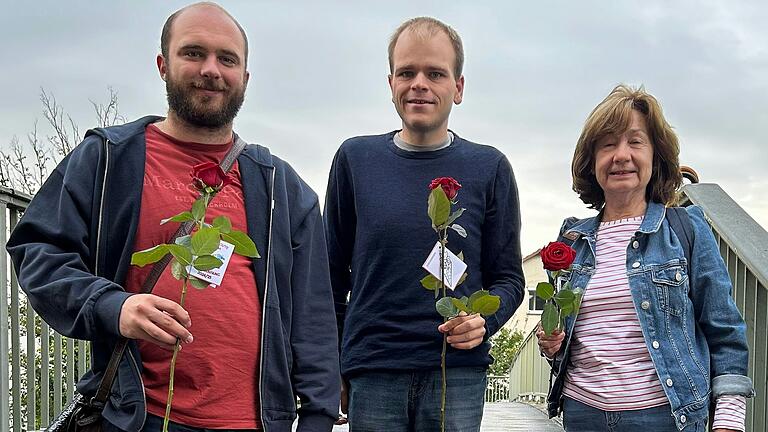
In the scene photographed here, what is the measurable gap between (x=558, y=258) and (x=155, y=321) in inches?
34.7

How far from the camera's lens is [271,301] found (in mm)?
1868

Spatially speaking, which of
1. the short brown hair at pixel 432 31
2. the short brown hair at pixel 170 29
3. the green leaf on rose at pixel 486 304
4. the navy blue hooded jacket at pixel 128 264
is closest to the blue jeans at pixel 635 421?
the green leaf on rose at pixel 486 304

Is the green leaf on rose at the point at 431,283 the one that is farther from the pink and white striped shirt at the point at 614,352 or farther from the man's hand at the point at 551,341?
the pink and white striped shirt at the point at 614,352

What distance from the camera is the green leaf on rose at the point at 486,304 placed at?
1739mm

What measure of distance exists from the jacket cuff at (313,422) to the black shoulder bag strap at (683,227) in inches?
37.6

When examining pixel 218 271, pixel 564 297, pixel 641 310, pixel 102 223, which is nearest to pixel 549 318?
pixel 564 297

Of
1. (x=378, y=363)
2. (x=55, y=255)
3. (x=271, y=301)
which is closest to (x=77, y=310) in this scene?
(x=55, y=255)

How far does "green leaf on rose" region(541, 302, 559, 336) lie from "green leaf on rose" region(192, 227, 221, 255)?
82 cm

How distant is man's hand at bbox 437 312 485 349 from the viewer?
6.07 ft

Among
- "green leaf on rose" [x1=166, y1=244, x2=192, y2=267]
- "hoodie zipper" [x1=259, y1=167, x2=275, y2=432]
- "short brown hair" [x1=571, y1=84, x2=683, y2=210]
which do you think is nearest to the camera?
"green leaf on rose" [x1=166, y1=244, x2=192, y2=267]

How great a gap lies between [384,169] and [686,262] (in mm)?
788

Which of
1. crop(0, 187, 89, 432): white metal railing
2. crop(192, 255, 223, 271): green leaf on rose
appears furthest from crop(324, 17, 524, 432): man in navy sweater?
crop(0, 187, 89, 432): white metal railing

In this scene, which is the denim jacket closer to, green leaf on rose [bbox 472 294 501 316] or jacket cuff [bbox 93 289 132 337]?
green leaf on rose [bbox 472 294 501 316]

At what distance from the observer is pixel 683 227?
7.30ft
